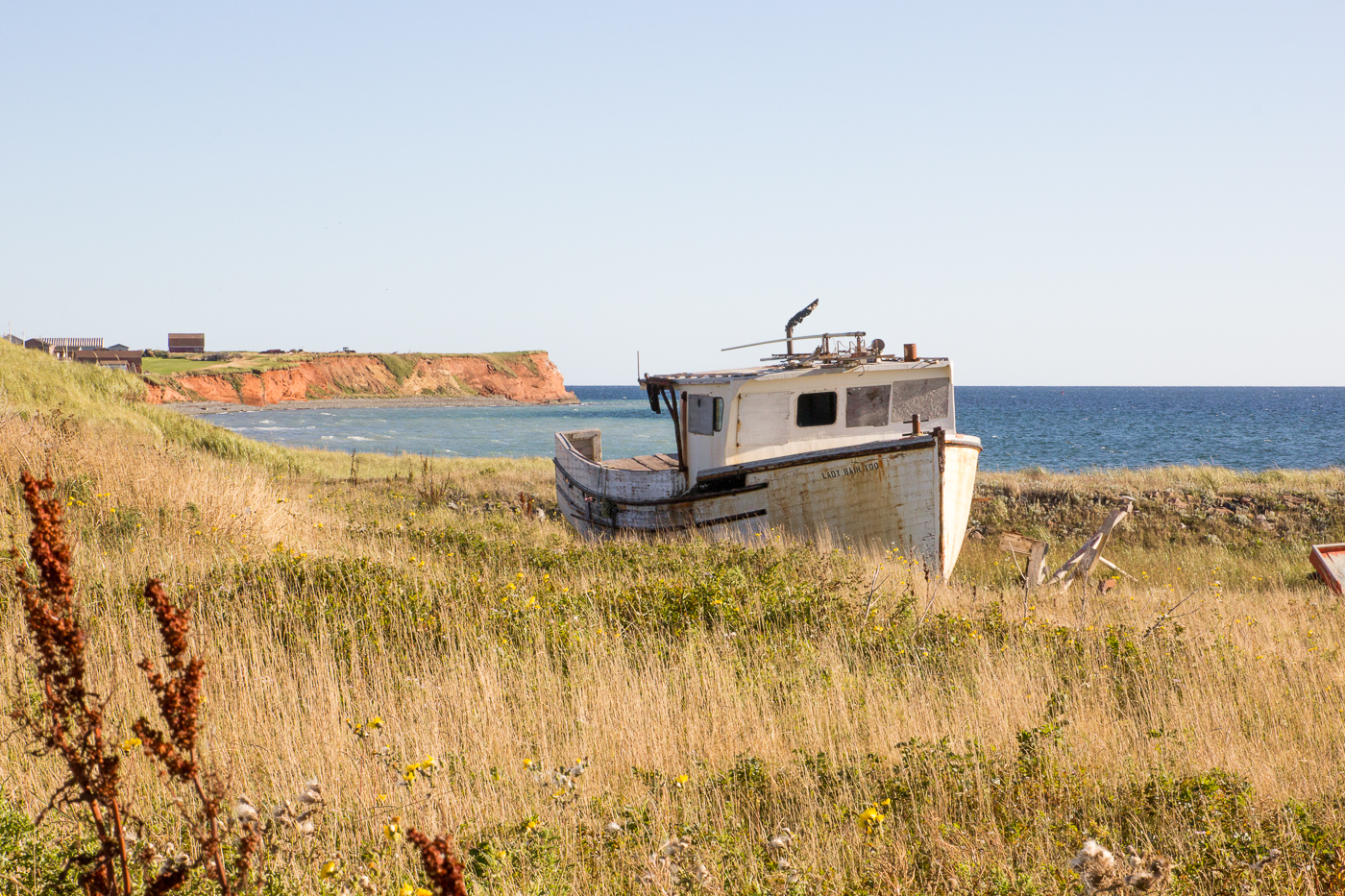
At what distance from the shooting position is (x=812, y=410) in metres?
12.5

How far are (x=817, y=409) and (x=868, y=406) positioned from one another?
2.68ft

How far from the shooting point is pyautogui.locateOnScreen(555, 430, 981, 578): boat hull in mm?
10852

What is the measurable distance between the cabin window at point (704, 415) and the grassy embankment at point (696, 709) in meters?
2.77

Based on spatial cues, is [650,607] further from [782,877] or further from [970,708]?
[782,877]

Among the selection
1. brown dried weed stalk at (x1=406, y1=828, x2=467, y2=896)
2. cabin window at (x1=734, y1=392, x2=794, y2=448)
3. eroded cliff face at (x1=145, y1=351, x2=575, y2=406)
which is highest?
eroded cliff face at (x1=145, y1=351, x2=575, y2=406)

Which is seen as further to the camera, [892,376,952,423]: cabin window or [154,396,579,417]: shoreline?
[154,396,579,417]: shoreline

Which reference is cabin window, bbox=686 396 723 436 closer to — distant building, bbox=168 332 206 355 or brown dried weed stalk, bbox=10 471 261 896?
brown dried weed stalk, bbox=10 471 261 896

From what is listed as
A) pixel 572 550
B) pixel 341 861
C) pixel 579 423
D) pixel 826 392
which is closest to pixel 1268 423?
pixel 579 423

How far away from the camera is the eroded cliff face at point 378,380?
94.7 m

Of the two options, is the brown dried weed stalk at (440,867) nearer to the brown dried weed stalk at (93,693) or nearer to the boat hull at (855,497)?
the brown dried weed stalk at (93,693)

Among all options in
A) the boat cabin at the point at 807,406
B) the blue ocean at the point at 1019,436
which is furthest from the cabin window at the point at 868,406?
the blue ocean at the point at 1019,436

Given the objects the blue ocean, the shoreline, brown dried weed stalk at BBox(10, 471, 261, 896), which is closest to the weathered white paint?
brown dried weed stalk at BBox(10, 471, 261, 896)

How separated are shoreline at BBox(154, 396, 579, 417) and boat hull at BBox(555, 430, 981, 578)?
223 ft

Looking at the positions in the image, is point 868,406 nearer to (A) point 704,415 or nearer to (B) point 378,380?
(A) point 704,415
